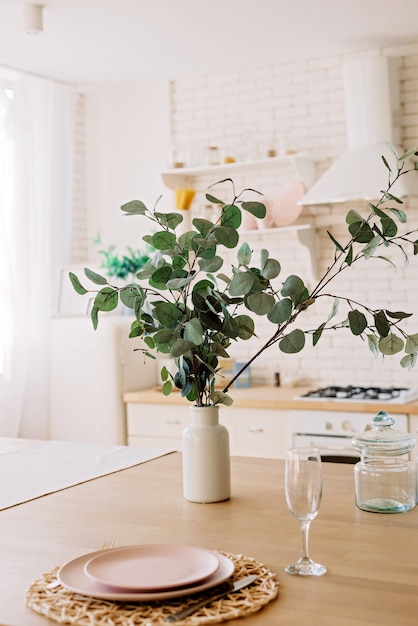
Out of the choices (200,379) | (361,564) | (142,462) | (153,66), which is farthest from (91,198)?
(361,564)

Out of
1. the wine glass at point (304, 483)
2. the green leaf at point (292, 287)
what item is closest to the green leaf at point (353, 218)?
the green leaf at point (292, 287)

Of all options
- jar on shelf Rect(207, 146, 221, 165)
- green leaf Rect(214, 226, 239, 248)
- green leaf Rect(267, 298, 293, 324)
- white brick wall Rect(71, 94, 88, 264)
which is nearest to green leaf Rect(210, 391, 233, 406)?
green leaf Rect(267, 298, 293, 324)

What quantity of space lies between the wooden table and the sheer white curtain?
8.96 ft

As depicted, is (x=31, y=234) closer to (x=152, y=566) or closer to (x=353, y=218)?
(x=353, y=218)

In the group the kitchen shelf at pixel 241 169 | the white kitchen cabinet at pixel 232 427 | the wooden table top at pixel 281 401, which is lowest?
the white kitchen cabinet at pixel 232 427

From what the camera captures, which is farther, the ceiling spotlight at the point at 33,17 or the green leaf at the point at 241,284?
the ceiling spotlight at the point at 33,17

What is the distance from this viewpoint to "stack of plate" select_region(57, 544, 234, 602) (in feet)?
4.72

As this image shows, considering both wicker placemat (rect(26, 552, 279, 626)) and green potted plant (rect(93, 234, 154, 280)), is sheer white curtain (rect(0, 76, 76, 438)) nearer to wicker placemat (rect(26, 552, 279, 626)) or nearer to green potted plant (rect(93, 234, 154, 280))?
green potted plant (rect(93, 234, 154, 280))

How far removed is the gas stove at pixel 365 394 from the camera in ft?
13.8

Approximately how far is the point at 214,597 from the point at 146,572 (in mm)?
145

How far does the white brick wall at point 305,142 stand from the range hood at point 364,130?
0.48 ft

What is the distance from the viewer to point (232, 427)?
4.54 meters

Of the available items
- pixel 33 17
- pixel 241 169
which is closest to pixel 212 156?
pixel 241 169

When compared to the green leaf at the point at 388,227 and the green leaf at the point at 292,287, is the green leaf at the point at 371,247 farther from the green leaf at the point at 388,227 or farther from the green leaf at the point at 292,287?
the green leaf at the point at 292,287
